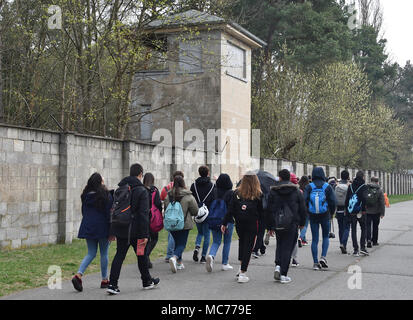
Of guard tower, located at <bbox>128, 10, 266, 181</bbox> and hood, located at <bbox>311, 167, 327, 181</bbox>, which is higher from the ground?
guard tower, located at <bbox>128, 10, 266, 181</bbox>

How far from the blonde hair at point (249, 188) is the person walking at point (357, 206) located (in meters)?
3.80

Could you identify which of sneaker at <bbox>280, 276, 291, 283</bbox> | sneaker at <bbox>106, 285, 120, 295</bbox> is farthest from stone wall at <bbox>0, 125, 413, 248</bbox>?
sneaker at <bbox>106, 285, 120, 295</bbox>

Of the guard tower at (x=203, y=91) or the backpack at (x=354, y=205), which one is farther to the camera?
the guard tower at (x=203, y=91)

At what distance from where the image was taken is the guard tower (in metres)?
24.2

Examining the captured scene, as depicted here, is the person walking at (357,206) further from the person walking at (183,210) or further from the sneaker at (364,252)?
the person walking at (183,210)

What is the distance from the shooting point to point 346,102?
37750mm

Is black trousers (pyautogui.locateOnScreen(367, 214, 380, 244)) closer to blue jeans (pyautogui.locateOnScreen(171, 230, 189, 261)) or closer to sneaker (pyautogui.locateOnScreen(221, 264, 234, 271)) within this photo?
sneaker (pyautogui.locateOnScreen(221, 264, 234, 271))

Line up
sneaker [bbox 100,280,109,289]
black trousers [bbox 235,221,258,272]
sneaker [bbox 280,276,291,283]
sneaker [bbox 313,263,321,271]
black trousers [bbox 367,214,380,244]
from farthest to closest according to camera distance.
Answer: black trousers [bbox 367,214,380,244] → sneaker [bbox 313,263,321,271] → black trousers [bbox 235,221,258,272] → sneaker [bbox 280,276,291,283] → sneaker [bbox 100,280,109,289]

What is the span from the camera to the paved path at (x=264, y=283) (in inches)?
305

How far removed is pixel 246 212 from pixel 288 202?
0.70 metres

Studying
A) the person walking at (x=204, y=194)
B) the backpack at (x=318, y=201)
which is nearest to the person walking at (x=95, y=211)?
the person walking at (x=204, y=194)

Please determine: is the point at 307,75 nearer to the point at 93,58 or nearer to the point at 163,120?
the point at 163,120

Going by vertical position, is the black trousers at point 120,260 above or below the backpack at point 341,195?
below
